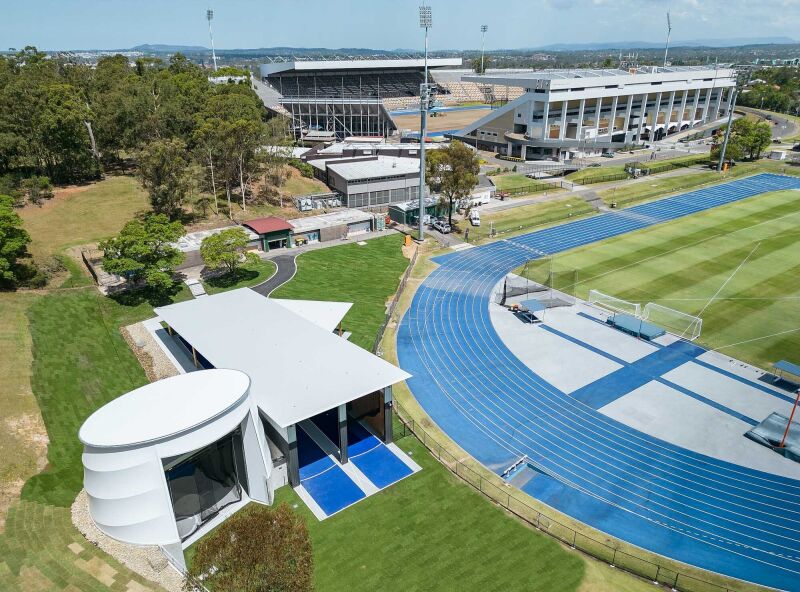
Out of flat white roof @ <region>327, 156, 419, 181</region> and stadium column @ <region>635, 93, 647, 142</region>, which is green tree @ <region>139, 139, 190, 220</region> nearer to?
flat white roof @ <region>327, 156, 419, 181</region>

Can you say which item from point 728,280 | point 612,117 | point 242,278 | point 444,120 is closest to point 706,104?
point 612,117

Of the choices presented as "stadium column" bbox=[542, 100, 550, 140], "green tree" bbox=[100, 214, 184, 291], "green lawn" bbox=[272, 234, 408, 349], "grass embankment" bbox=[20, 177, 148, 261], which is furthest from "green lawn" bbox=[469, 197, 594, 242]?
"grass embankment" bbox=[20, 177, 148, 261]

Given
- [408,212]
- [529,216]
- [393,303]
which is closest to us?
[393,303]

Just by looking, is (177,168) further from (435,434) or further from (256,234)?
(435,434)

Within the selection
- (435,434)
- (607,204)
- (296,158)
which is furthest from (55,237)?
(607,204)

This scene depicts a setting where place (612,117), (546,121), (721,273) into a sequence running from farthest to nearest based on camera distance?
(612,117), (546,121), (721,273)

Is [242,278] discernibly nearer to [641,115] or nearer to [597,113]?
[597,113]

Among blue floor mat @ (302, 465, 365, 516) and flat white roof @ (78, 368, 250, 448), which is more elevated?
flat white roof @ (78, 368, 250, 448)
